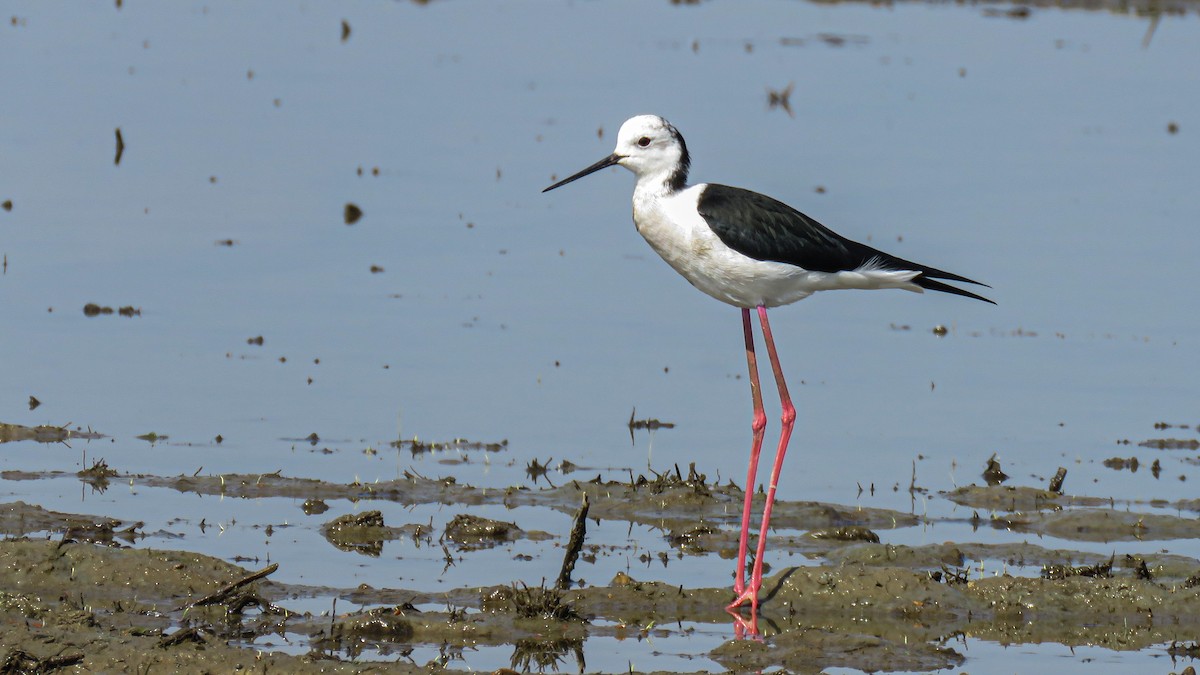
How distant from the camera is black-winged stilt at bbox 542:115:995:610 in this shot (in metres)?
8.27

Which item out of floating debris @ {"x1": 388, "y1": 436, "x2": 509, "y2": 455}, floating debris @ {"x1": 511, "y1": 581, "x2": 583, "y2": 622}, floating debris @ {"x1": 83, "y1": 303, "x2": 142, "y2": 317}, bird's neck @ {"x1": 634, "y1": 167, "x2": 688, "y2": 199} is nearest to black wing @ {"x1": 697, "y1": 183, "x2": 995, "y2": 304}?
bird's neck @ {"x1": 634, "y1": 167, "x2": 688, "y2": 199}

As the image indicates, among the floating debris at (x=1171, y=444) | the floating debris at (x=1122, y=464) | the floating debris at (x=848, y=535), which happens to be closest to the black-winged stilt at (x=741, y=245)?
the floating debris at (x=848, y=535)

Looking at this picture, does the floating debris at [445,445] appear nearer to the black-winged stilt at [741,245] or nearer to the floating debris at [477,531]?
the floating debris at [477,531]

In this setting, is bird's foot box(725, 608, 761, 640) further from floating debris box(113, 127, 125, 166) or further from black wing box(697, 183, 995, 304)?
floating debris box(113, 127, 125, 166)

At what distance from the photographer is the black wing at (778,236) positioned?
825 centimetres

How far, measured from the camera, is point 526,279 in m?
14.1

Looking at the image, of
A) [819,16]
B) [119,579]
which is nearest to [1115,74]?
[819,16]

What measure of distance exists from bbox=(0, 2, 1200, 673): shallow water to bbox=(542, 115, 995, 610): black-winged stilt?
1.28 metres

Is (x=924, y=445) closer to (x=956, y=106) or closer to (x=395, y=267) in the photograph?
(x=395, y=267)

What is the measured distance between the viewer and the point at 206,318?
1256cm

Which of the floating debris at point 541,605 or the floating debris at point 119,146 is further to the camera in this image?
the floating debris at point 119,146

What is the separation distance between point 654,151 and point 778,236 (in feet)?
2.25

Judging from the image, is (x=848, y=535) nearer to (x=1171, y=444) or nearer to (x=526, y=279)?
(x=1171, y=444)

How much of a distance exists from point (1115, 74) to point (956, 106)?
11.7 feet
